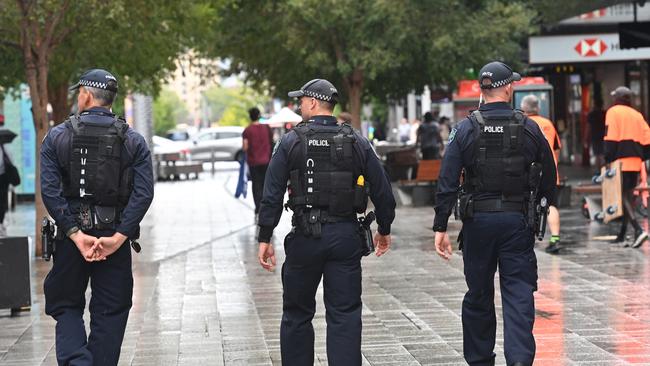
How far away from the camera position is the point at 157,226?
2242 cm

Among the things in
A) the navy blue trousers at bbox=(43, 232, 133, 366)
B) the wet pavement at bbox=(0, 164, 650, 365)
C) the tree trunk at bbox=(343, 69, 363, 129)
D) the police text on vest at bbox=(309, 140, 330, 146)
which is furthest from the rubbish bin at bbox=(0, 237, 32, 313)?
the tree trunk at bbox=(343, 69, 363, 129)

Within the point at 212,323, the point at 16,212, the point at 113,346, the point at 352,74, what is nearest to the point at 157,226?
the point at 16,212

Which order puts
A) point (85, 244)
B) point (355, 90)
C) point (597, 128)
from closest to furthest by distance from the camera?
point (85, 244) < point (597, 128) < point (355, 90)

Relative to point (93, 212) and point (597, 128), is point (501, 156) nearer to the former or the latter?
point (93, 212)

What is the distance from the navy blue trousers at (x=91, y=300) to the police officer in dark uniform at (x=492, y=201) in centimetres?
182

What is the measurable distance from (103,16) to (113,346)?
9744 millimetres

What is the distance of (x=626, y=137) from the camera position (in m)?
14.6

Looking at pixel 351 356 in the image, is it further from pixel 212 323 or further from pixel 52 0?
pixel 52 0

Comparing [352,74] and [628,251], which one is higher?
[352,74]

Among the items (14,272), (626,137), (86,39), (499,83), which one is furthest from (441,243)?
(86,39)

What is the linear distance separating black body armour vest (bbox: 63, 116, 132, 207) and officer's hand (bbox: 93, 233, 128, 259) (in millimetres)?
191

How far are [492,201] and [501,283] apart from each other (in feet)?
1.53

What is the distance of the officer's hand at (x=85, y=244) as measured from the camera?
23.0 ft

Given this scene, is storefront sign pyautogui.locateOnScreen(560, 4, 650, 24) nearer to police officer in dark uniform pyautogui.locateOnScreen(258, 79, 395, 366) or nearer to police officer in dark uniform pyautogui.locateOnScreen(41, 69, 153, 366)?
police officer in dark uniform pyautogui.locateOnScreen(258, 79, 395, 366)
